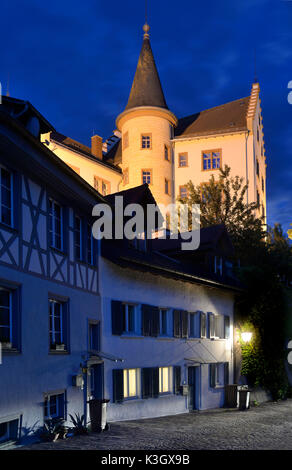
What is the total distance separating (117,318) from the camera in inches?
752

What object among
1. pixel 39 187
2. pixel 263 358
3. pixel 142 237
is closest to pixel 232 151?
pixel 263 358

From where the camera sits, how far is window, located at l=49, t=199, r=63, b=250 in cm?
1534

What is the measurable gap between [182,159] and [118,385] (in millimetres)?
34172

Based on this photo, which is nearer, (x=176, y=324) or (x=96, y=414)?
(x=96, y=414)

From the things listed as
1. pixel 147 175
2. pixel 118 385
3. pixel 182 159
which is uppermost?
pixel 182 159

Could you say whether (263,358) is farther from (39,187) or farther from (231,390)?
(39,187)

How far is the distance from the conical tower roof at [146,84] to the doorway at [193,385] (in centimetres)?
2828

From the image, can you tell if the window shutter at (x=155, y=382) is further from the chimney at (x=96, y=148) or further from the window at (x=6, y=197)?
the chimney at (x=96, y=148)

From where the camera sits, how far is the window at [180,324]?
23047 millimetres

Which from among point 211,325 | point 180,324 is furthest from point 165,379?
point 211,325

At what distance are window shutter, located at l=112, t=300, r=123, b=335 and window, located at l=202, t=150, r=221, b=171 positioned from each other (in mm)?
32573

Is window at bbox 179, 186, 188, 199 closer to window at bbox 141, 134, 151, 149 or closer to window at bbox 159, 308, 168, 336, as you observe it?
window at bbox 141, 134, 151, 149

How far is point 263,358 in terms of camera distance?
93.0 ft

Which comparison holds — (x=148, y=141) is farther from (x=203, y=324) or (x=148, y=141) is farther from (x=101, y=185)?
(x=203, y=324)
